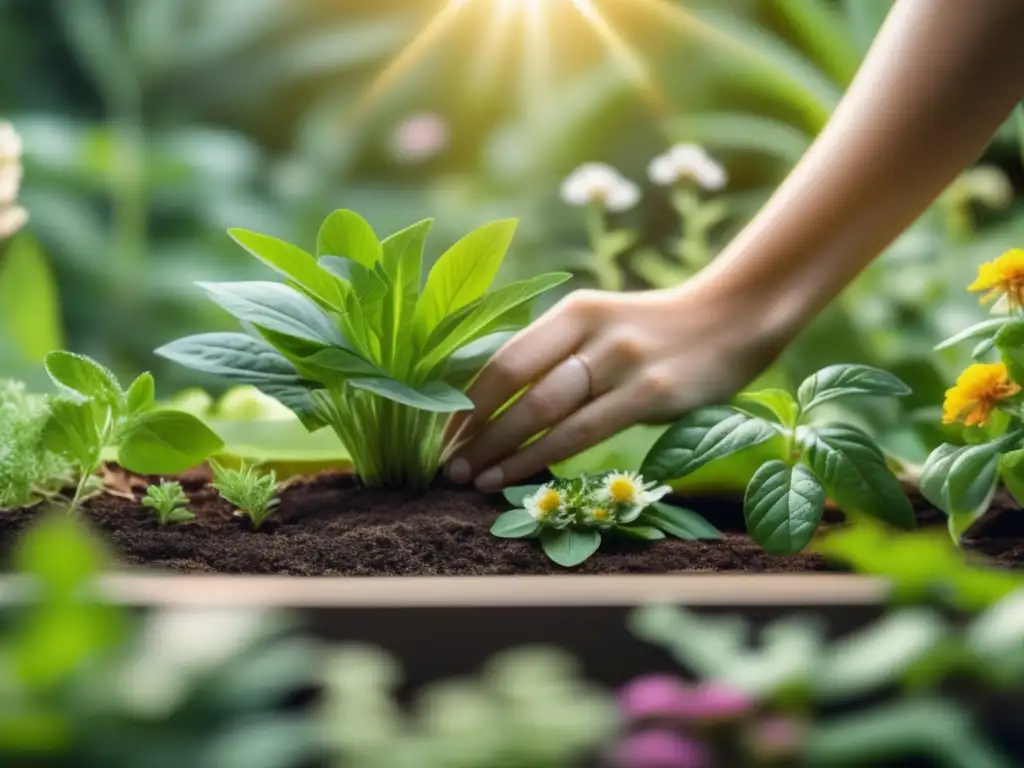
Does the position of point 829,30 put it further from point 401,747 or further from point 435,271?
point 401,747

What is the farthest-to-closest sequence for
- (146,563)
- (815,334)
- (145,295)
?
(145,295)
(815,334)
(146,563)

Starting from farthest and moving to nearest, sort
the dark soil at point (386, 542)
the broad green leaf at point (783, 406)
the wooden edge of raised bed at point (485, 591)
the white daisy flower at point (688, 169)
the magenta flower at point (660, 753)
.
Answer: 1. the white daisy flower at point (688, 169)
2. the broad green leaf at point (783, 406)
3. the dark soil at point (386, 542)
4. the wooden edge of raised bed at point (485, 591)
5. the magenta flower at point (660, 753)

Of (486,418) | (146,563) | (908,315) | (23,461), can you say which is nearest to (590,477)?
(486,418)

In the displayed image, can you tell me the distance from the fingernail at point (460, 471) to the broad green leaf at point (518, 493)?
0.05 meters

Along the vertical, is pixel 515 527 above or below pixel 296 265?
below

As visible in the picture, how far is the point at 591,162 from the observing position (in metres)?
2.15

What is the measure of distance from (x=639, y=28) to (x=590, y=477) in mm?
1651

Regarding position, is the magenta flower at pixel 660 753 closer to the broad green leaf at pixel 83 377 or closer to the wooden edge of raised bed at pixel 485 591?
the wooden edge of raised bed at pixel 485 591

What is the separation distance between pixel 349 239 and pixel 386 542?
0.24 metres

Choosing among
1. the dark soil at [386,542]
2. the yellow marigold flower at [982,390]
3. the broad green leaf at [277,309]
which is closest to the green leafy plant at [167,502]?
the dark soil at [386,542]

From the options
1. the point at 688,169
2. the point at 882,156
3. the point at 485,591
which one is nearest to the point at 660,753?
the point at 485,591

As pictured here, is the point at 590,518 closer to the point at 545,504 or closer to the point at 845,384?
the point at 545,504

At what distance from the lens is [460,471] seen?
86 cm

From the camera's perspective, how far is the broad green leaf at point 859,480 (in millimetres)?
746
